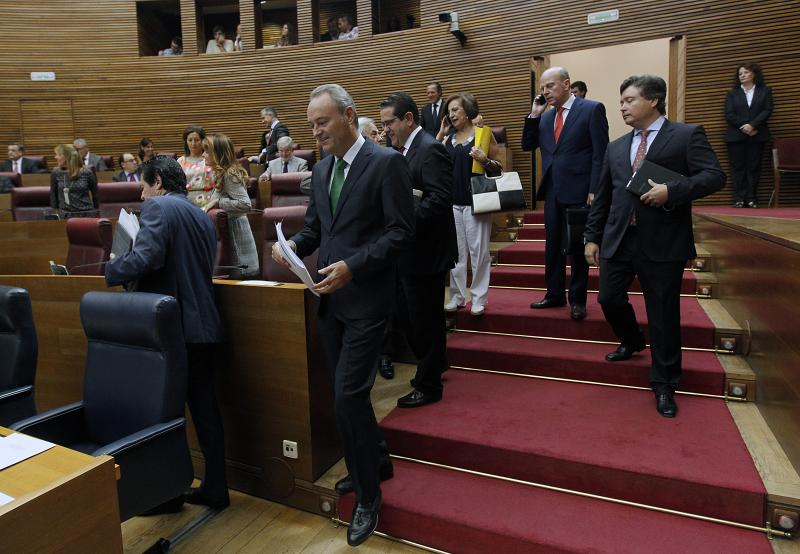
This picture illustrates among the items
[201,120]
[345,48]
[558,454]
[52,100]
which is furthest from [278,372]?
[52,100]

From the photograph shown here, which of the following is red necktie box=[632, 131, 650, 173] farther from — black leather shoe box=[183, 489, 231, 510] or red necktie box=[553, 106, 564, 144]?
black leather shoe box=[183, 489, 231, 510]

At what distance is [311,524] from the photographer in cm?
167

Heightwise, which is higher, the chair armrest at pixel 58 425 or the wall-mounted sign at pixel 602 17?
the wall-mounted sign at pixel 602 17

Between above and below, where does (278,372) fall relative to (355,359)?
below

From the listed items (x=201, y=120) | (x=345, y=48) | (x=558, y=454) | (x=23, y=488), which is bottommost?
(x=558, y=454)

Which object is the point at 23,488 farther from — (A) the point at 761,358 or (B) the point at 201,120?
(B) the point at 201,120

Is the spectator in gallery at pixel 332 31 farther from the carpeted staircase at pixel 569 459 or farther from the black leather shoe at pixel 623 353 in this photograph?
the black leather shoe at pixel 623 353

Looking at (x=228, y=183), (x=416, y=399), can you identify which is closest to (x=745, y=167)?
(x=416, y=399)

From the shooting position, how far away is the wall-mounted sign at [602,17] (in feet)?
15.6

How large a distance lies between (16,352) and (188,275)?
0.51 metres

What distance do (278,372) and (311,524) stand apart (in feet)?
1.49

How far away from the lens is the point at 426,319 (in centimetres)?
191

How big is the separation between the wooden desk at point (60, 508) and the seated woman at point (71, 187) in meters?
3.35

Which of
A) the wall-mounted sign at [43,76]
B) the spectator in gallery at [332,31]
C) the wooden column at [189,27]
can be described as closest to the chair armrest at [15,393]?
the spectator in gallery at [332,31]
